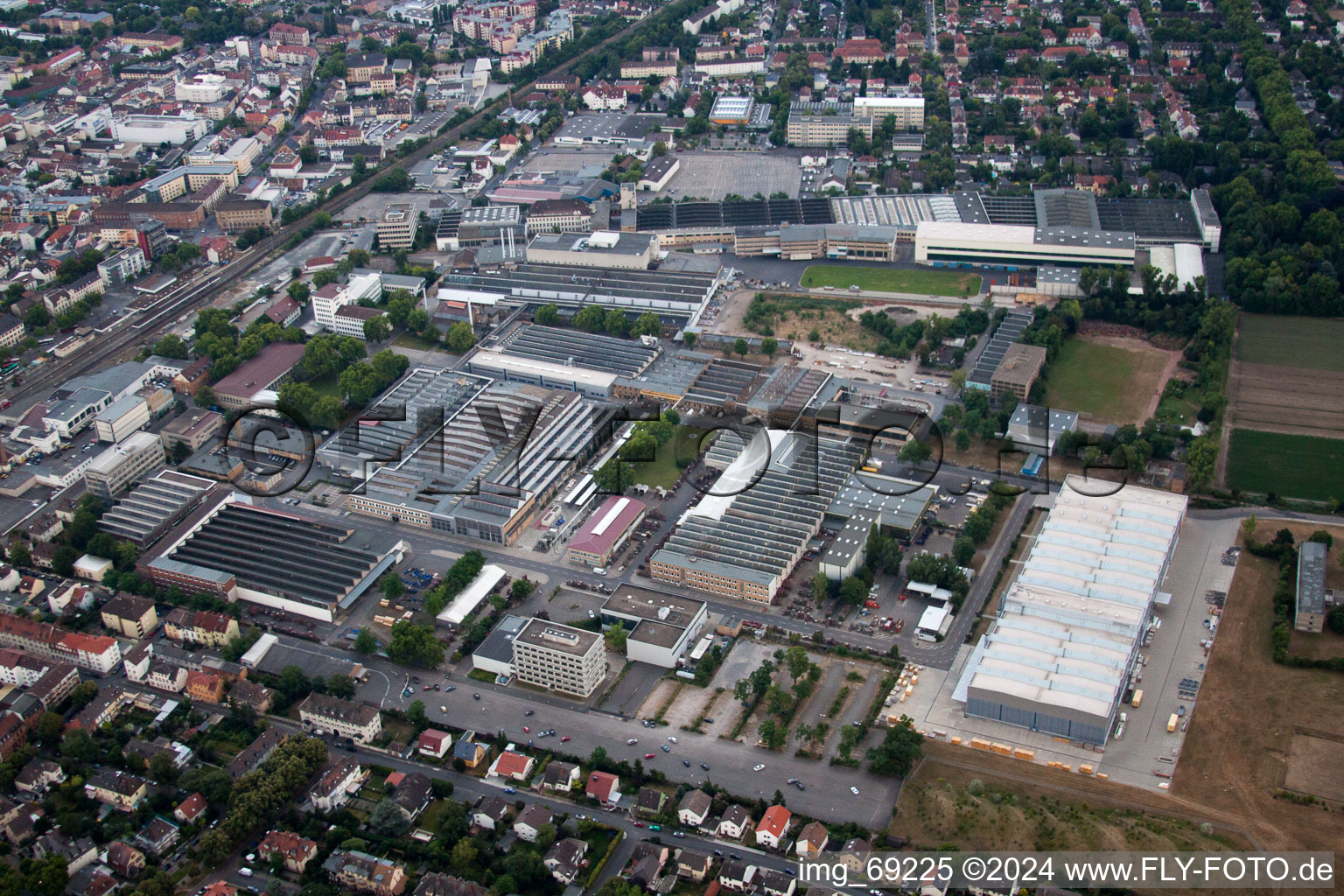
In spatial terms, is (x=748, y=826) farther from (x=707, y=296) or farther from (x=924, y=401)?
(x=707, y=296)

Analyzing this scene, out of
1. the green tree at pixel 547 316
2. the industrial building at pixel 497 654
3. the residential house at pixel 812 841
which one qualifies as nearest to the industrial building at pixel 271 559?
the industrial building at pixel 497 654

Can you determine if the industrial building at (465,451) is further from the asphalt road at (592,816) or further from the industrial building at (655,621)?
the asphalt road at (592,816)

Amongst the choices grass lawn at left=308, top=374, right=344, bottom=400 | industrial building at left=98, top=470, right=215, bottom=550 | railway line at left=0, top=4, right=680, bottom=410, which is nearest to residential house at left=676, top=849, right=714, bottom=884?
industrial building at left=98, top=470, right=215, bottom=550

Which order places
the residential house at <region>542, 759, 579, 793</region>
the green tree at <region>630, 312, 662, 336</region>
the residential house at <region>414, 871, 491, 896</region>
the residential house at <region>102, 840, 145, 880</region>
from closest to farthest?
1. the residential house at <region>414, 871, 491, 896</region>
2. the residential house at <region>102, 840, 145, 880</region>
3. the residential house at <region>542, 759, 579, 793</region>
4. the green tree at <region>630, 312, 662, 336</region>

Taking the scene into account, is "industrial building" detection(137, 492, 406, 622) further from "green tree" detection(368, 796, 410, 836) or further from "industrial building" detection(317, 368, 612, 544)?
"green tree" detection(368, 796, 410, 836)

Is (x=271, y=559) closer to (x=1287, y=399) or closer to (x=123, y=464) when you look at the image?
(x=123, y=464)

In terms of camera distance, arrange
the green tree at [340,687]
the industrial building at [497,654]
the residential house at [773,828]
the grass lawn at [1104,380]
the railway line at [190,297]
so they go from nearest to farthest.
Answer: the residential house at [773,828]
the green tree at [340,687]
the industrial building at [497,654]
the grass lawn at [1104,380]
the railway line at [190,297]
